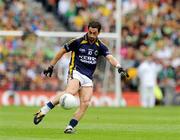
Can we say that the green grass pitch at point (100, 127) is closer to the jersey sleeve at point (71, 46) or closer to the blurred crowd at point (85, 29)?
the jersey sleeve at point (71, 46)

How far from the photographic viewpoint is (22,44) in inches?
1250

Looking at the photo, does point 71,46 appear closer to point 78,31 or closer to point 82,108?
point 82,108

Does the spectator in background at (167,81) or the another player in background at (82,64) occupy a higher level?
the spectator in background at (167,81)

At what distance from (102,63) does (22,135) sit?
17149mm

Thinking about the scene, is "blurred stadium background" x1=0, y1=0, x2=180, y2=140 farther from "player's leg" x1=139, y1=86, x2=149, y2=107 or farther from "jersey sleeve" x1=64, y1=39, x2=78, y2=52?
"jersey sleeve" x1=64, y1=39, x2=78, y2=52

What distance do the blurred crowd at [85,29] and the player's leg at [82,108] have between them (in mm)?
15658

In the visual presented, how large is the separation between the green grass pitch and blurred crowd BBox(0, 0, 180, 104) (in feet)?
27.1

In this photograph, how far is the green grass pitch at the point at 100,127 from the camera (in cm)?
1478

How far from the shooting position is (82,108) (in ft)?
50.8

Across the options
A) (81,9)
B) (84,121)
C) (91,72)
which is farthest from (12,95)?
(91,72)

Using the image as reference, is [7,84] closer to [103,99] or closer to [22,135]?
[103,99]

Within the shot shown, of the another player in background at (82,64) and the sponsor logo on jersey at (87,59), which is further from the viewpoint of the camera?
the sponsor logo on jersey at (87,59)

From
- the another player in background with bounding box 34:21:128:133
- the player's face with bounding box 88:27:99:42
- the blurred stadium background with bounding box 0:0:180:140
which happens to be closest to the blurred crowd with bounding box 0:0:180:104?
the blurred stadium background with bounding box 0:0:180:140

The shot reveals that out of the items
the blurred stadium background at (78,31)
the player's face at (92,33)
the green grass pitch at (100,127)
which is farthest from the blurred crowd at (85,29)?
the player's face at (92,33)
